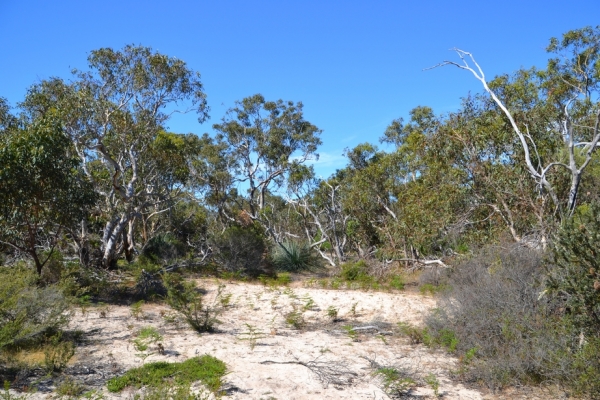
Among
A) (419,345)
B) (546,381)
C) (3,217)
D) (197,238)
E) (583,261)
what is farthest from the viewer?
(197,238)

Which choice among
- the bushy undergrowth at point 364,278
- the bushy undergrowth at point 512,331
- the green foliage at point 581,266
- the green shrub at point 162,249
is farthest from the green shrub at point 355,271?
the green foliage at point 581,266

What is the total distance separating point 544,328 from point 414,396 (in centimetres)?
178

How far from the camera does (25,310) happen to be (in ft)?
21.8

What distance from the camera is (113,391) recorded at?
5680 millimetres

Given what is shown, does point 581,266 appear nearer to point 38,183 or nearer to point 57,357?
point 57,357

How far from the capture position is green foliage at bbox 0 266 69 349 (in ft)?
20.5

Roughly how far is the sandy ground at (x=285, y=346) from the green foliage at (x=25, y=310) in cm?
63

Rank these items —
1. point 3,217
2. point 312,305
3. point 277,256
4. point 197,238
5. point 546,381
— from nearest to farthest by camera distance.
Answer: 1. point 546,381
2. point 3,217
3. point 312,305
4. point 277,256
5. point 197,238

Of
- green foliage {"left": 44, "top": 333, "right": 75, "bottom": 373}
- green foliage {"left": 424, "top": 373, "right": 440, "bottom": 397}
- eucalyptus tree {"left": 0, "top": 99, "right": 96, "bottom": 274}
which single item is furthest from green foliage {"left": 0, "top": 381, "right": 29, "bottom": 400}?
eucalyptus tree {"left": 0, "top": 99, "right": 96, "bottom": 274}

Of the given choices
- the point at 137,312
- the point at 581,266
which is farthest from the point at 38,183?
the point at 581,266

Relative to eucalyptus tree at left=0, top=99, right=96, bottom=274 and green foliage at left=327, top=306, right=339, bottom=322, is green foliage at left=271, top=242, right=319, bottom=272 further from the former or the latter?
eucalyptus tree at left=0, top=99, right=96, bottom=274

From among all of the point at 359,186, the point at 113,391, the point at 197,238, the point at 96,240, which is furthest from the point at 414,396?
the point at 197,238

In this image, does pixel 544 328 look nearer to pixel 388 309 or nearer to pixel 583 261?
pixel 583 261

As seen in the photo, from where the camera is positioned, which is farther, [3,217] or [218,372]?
[3,217]
